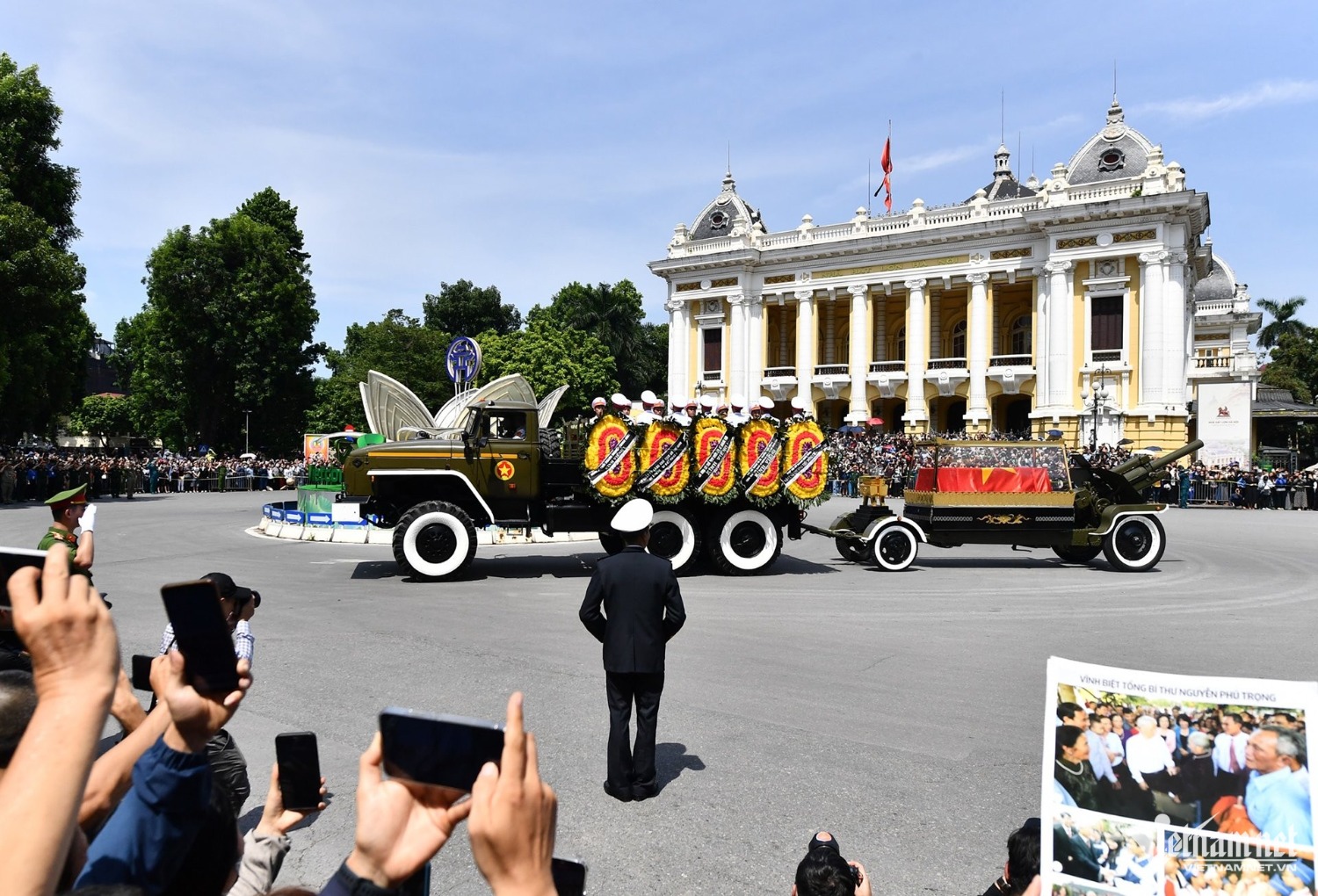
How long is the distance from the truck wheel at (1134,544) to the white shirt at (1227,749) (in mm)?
14717

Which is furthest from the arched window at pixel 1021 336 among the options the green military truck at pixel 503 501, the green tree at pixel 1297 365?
the green military truck at pixel 503 501

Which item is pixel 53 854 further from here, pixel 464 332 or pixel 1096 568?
pixel 464 332

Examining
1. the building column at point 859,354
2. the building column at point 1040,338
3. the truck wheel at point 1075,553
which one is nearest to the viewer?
the truck wheel at point 1075,553

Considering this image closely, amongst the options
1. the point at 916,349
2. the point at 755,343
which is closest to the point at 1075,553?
the point at 916,349

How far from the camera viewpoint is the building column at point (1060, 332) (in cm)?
4316

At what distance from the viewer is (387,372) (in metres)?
54.8

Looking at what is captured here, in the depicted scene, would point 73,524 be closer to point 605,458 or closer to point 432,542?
point 432,542

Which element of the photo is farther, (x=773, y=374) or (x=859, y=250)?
(x=773, y=374)

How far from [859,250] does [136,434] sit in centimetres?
5741

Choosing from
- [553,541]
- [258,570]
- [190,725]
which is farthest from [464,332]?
[190,725]

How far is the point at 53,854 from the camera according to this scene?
1.50 meters

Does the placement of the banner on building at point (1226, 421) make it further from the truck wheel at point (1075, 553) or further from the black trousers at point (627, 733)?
the black trousers at point (627, 733)

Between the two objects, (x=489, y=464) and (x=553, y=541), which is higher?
(x=489, y=464)

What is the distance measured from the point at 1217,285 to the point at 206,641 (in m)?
77.5
